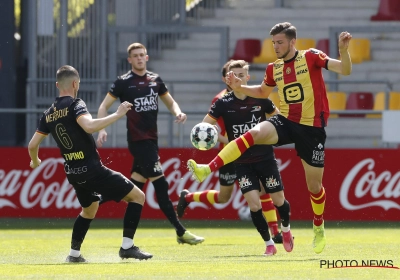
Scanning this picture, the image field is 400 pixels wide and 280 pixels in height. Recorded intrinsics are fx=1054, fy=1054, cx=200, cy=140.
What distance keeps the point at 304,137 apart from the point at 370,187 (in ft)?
21.8

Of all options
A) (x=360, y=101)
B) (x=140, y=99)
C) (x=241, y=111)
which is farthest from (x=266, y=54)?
(x=241, y=111)

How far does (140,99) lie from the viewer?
42.2ft

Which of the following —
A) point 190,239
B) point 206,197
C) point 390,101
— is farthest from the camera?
point 390,101

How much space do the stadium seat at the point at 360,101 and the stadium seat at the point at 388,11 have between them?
2737 millimetres

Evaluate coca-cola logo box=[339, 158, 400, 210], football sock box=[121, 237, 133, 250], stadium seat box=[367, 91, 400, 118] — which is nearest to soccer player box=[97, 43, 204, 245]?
football sock box=[121, 237, 133, 250]

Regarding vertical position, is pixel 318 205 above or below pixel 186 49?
below

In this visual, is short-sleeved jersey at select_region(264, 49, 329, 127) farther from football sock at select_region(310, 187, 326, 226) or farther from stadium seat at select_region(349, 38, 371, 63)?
stadium seat at select_region(349, 38, 371, 63)

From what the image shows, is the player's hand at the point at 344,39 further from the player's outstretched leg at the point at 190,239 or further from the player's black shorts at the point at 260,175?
the player's outstretched leg at the point at 190,239

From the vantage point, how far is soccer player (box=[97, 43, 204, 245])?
41.5 ft

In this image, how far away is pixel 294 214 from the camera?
16969 millimetres

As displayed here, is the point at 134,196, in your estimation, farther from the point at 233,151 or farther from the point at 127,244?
the point at 233,151

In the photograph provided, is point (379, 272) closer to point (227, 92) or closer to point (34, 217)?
point (227, 92)

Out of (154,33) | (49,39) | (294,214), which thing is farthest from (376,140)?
(49,39)

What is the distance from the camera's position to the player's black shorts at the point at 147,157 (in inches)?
497
